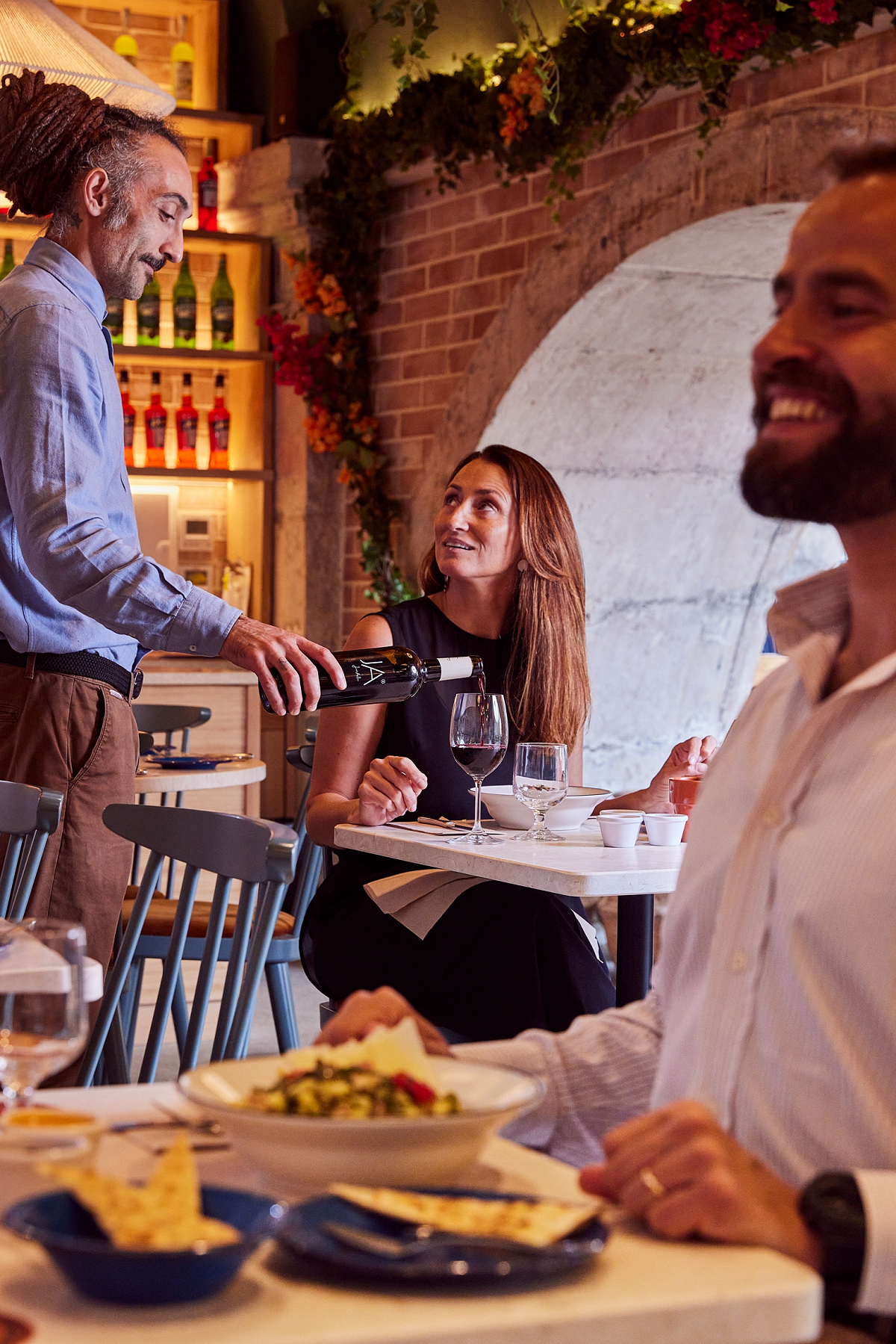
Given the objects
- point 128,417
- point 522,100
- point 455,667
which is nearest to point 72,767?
point 455,667

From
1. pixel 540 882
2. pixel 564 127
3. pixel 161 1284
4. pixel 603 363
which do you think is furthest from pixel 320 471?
pixel 161 1284

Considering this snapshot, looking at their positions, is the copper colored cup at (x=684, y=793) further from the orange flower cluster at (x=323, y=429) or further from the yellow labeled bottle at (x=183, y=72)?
the yellow labeled bottle at (x=183, y=72)

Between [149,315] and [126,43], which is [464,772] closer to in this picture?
[149,315]

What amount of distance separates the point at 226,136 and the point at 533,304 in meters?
2.21

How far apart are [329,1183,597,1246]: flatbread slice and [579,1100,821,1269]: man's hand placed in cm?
5

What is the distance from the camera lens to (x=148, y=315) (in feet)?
20.9

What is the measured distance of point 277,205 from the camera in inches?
240

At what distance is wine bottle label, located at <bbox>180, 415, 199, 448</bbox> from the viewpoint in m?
6.50

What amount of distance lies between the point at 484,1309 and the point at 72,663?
6.78 ft

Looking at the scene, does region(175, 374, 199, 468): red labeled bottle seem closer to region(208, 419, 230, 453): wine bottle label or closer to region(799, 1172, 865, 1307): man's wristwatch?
region(208, 419, 230, 453): wine bottle label

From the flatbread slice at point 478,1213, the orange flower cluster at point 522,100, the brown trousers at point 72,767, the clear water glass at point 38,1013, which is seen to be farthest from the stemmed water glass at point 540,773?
the orange flower cluster at point 522,100

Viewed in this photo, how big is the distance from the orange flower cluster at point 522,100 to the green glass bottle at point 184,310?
79.0 inches

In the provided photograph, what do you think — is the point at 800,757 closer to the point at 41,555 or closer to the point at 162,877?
the point at 41,555

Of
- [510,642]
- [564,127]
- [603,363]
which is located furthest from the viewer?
[603,363]
